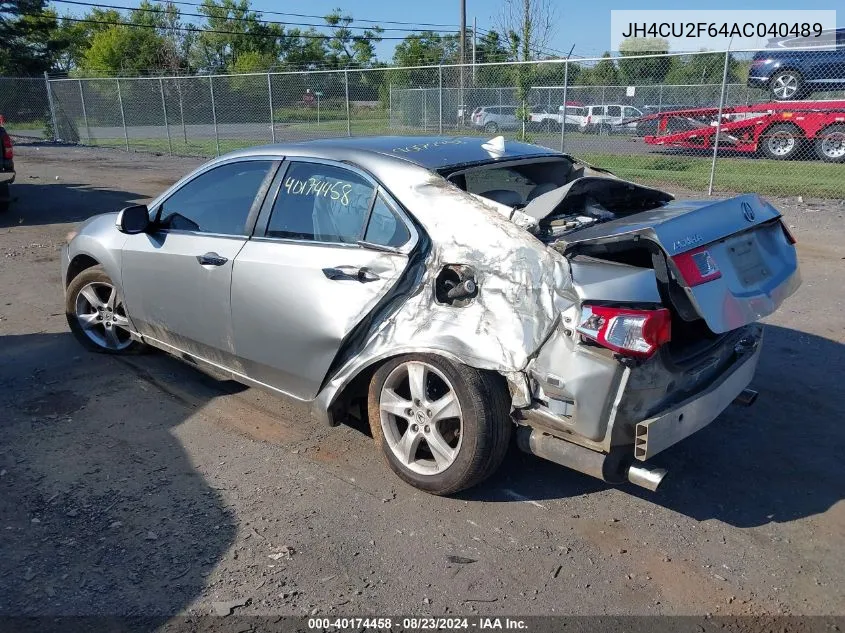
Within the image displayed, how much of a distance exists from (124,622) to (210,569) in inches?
15.9

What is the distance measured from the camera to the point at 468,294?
129 inches

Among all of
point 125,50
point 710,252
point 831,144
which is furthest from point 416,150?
point 125,50

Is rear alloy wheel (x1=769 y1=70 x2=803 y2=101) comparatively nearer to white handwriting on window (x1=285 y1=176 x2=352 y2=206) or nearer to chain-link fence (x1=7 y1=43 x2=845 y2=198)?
chain-link fence (x1=7 y1=43 x2=845 y2=198)

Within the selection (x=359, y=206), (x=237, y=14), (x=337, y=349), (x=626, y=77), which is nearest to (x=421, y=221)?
(x=359, y=206)

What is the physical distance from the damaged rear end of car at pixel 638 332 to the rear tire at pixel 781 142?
13381 mm

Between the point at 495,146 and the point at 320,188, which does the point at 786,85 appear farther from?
the point at 320,188

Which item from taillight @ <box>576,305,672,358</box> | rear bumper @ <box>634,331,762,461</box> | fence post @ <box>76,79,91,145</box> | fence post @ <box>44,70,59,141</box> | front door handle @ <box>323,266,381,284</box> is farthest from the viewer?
fence post @ <box>44,70,59,141</box>

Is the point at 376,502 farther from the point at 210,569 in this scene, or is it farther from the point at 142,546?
the point at 142,546

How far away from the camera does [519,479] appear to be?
3.77 metres

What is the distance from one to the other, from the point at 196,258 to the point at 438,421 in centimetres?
183

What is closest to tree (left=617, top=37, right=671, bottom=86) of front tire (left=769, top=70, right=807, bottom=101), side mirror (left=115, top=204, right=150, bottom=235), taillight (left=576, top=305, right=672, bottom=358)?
front tire (left=769, top=70, right=807, bottom=101)

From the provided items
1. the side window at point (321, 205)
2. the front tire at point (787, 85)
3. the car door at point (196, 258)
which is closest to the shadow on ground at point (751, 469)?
the side window at point (321, 205)

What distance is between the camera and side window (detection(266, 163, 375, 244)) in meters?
3.74

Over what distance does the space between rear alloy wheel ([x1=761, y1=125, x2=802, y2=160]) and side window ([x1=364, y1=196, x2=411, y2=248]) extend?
14.1m
